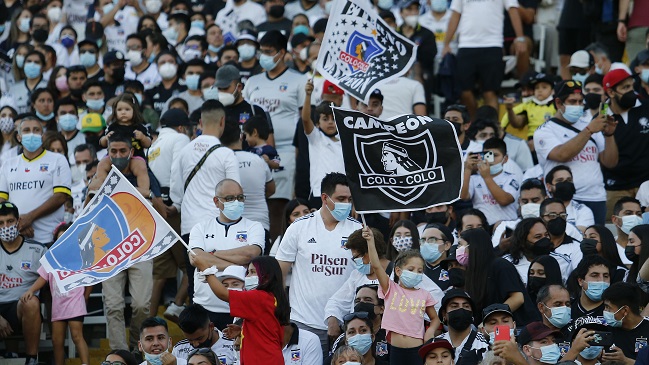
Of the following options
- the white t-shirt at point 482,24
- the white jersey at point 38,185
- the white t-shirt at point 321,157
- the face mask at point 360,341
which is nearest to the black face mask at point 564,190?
the white t-shirt at point 321,157

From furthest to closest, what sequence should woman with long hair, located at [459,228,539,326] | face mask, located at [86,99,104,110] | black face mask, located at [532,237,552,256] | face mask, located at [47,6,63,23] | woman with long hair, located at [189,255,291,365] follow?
face mask, located at [47,6,63,23] → face mask, located at [86,99,104,110] → black face mask, located at [532,237,552,256] → woman with long hair, located at [459,228,539,326] → woman with long hair, located at [189,255,291,365]

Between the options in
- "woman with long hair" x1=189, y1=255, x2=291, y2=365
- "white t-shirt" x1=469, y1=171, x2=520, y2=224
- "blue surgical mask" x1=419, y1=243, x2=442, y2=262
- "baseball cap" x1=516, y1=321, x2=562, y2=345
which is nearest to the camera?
"baseball cap" x1=516, y1=321, x2=562, y2=345

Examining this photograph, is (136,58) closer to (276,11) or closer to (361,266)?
(276,11)

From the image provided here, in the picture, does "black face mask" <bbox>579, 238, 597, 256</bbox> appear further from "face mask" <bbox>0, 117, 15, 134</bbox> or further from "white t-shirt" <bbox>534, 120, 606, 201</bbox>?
"face mask" <bbox>0, 117, 15, 134</bbox>

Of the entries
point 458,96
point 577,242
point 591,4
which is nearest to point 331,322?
point 577,242

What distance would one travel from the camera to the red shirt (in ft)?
34.9

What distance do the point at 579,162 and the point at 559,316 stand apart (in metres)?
3.59

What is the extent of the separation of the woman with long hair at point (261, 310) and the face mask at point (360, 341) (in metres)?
0.59

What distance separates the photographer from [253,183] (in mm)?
13812

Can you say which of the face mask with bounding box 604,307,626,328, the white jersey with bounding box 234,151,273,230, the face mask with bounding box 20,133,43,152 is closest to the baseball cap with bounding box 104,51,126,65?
the face mask with bounding box 20,133,43,152

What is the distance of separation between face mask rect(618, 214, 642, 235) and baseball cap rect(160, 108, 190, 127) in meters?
4.77

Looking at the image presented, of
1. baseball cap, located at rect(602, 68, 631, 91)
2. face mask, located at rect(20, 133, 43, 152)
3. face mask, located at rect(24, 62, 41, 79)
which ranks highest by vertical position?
baseball cap, located at rect(602, 68, 631, 91)

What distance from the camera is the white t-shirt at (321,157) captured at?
1428 centimetres

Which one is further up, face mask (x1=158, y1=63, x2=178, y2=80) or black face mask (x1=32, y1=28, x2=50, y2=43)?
black face mask (x1=32, y1=28, x2=50, y2=43)
